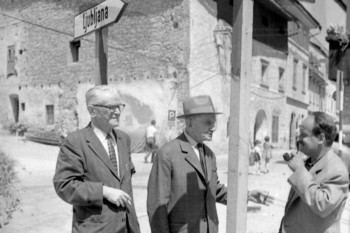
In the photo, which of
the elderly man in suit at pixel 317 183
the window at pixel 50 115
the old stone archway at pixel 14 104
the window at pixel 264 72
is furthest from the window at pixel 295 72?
the elderly man in suit at pixel 317 183

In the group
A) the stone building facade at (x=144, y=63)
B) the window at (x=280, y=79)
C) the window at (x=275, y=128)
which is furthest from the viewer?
the window at (x=280, y=79)

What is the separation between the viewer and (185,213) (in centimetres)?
254

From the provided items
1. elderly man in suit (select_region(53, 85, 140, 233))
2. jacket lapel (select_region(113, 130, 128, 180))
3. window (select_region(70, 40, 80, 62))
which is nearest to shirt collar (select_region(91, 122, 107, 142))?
elderly man in suit (select_region(53, 85, 140, 233))

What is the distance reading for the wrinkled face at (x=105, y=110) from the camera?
2547mm

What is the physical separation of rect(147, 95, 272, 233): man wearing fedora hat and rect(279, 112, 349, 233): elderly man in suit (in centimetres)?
52

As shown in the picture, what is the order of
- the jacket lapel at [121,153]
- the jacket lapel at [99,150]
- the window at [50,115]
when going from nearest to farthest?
1. the jacket lapel at [99,150]
2. the jacket lapel at [121,153]
3. the window at [50,115]

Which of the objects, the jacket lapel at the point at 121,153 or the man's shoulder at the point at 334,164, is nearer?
the man's shoulder at the point at 334,164

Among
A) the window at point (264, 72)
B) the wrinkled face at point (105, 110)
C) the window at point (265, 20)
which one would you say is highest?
the window at point (265, 20)

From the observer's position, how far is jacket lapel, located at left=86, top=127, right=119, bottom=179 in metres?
2.47

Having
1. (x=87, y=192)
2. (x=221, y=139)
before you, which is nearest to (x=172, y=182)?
(x=87, y=192)

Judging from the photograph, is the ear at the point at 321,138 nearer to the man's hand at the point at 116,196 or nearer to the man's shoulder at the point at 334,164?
the man's shoulder at the point at 334,164

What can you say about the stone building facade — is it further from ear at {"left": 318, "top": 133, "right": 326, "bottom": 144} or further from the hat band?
ear at {"left": 318, "top": 133, "right": 326, "bottom": 144}

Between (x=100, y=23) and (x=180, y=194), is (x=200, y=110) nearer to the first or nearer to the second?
(x=180, y=194)

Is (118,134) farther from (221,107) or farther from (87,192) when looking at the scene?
(221,107)
